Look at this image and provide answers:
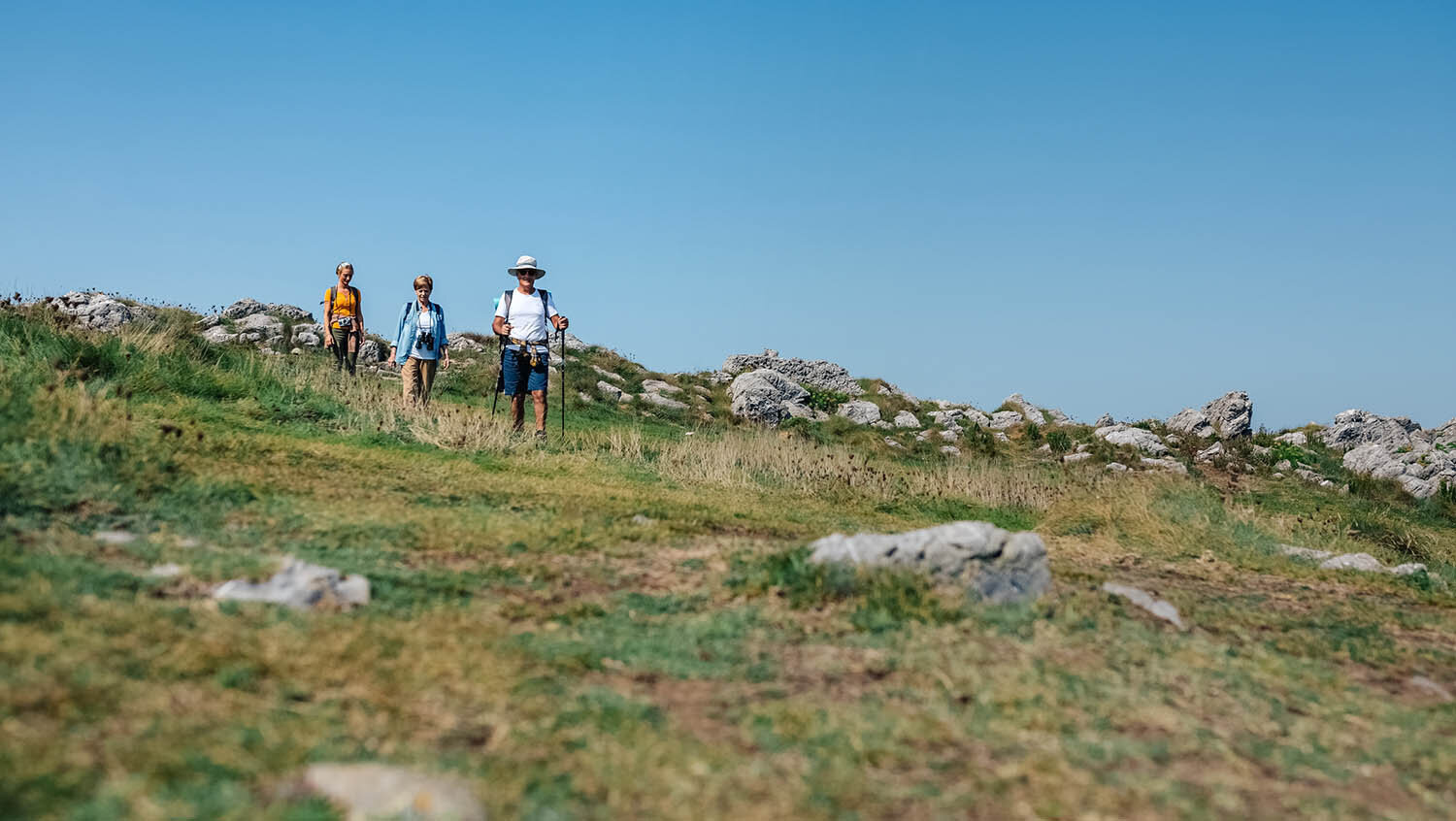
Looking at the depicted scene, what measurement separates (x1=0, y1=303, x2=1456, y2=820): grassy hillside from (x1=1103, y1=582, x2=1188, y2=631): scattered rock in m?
0.15

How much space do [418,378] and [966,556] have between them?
10.1m

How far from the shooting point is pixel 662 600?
6.73 metres

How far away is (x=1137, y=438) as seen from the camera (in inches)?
1083

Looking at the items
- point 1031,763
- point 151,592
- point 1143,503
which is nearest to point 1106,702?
point 1031,763

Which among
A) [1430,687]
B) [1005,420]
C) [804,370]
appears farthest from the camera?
[804,370]

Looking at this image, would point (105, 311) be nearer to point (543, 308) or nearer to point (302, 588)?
point (543, 308)

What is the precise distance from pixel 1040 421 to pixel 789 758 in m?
29.6

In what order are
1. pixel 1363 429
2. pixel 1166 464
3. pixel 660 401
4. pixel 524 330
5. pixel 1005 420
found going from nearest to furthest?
pixel 524 330
pixel 1166 464
pixel 660 401
pixel 1363 429
pixel 1005 420

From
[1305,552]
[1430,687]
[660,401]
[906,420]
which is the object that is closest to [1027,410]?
[906,420]

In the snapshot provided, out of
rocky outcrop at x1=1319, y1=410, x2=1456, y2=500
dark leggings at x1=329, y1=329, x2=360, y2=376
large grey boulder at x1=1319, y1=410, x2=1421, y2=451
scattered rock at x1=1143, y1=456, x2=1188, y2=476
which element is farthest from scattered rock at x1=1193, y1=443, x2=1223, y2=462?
dark leggings at x1=329, y1=329, x2=360, y2=376

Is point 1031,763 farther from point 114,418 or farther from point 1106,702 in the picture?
point 114,418

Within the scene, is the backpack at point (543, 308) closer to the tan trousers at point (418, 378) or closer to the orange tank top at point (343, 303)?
the tan trousers at point (418, 378)

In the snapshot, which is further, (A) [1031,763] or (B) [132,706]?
(A) [1031,763]

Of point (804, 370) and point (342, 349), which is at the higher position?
point (804, 370)
